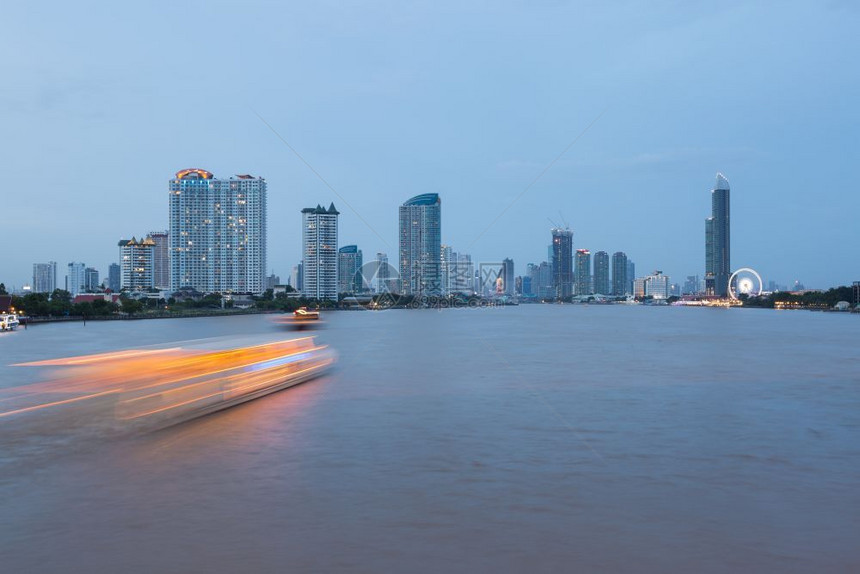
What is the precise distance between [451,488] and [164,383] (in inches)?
316

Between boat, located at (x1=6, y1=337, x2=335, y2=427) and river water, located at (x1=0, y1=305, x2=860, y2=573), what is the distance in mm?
722

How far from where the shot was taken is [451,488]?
10000 mm

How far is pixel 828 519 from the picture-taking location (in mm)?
8508

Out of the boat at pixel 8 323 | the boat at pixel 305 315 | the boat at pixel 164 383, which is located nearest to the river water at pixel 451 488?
the boat at pixel 164 383

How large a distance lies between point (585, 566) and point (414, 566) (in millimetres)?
1644

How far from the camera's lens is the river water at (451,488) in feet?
23.5

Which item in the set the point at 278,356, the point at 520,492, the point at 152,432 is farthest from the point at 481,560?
the point at 278,356

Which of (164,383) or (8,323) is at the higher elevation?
(164,383)

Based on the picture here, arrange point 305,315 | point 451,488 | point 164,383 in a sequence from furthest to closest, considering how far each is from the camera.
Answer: point 305,315, point 164,383, point 451,488

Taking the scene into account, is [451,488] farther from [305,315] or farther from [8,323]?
[305,315]

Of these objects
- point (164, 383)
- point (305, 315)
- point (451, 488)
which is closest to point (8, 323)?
point (305, 315)

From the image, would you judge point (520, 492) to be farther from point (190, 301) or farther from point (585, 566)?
point (190, 301)

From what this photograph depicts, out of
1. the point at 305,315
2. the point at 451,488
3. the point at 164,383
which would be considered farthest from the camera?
the point at 305,315

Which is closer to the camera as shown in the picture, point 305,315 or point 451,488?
point 451,488
